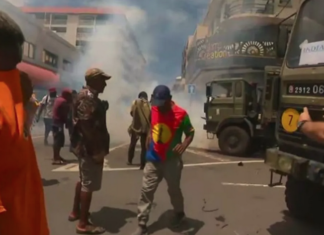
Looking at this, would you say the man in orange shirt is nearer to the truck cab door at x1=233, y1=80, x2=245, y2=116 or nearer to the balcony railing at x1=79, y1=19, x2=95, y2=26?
the truck cab door at x1=233, y1=80, x2=245, y2=116

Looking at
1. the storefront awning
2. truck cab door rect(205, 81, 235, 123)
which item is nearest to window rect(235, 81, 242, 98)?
truck cab door rect(205, 81, 235, 123)

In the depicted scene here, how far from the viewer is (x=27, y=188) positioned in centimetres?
151

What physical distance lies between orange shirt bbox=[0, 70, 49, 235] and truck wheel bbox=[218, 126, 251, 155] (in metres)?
9.32

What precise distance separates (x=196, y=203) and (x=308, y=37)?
2.49 metres

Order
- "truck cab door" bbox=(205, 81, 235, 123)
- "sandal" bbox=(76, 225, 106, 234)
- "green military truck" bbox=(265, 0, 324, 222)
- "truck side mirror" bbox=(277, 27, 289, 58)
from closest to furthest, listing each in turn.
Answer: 1. "green military truck" bbox=(265, 0, 324, 222)
2. "sandal" bbox=(76, 225, 106, 234)
3. "truck side mirror" bbox=(277, 27, 289, 58)
4. "truck cab door" bbox=(205, 81, 235, 123)

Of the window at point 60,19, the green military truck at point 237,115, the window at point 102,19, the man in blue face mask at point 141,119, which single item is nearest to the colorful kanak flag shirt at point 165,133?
the man in blue face mask at point 141,119

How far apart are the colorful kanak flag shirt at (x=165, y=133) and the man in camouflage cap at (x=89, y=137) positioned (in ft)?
1.57

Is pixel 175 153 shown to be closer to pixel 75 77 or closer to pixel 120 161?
pixel 120 161

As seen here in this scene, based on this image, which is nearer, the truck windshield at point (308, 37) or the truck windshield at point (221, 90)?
the truck windshield at point (308, 37)

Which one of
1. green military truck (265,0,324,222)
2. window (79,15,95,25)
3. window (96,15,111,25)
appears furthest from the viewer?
window (79,15,95,25)

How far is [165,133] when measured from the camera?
408 cm

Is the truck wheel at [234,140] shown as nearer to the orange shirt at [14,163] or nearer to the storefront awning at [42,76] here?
the orange shirt at [14,163]

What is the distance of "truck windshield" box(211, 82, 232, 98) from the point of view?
10805mm

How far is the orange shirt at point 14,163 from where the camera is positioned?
136cm
